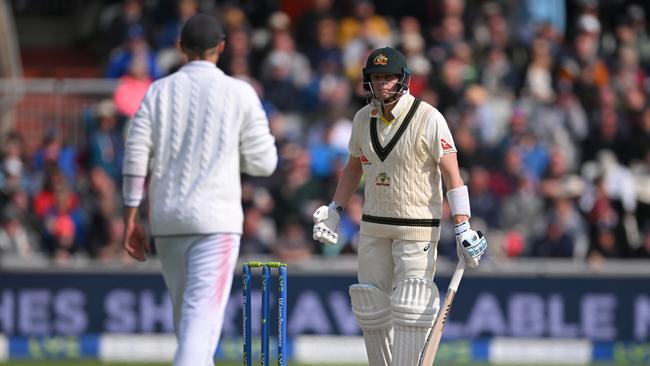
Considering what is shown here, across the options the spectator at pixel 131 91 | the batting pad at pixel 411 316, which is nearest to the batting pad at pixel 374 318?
the batting pad at pixel 411 316

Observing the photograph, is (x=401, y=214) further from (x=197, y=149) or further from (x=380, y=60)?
(x=197, y=149)

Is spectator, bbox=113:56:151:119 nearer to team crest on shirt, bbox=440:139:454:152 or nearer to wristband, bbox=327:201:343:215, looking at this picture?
wristband, bbox=327:201:343:215

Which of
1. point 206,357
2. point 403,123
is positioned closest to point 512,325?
point 403,123

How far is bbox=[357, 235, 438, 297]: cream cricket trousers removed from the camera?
23.3 ft

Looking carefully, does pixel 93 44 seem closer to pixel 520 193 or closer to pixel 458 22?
pixel 458 22

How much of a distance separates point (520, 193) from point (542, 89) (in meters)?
1.93

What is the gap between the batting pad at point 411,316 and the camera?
704cm

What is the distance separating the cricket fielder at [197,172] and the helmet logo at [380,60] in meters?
0.95

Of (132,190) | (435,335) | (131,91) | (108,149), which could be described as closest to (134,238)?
(132,190)

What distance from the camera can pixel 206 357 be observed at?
6.14m

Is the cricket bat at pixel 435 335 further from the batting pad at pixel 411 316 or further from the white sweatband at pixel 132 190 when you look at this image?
the white sweatband at pixel 132 190

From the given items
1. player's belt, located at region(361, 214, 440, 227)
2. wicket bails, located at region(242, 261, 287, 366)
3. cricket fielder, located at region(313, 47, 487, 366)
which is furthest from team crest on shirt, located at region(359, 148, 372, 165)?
wicket bails, located at region(242, 261, 287, 366)

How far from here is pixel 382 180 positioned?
7184 mm

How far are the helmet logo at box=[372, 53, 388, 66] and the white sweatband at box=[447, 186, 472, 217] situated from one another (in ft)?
2.46
